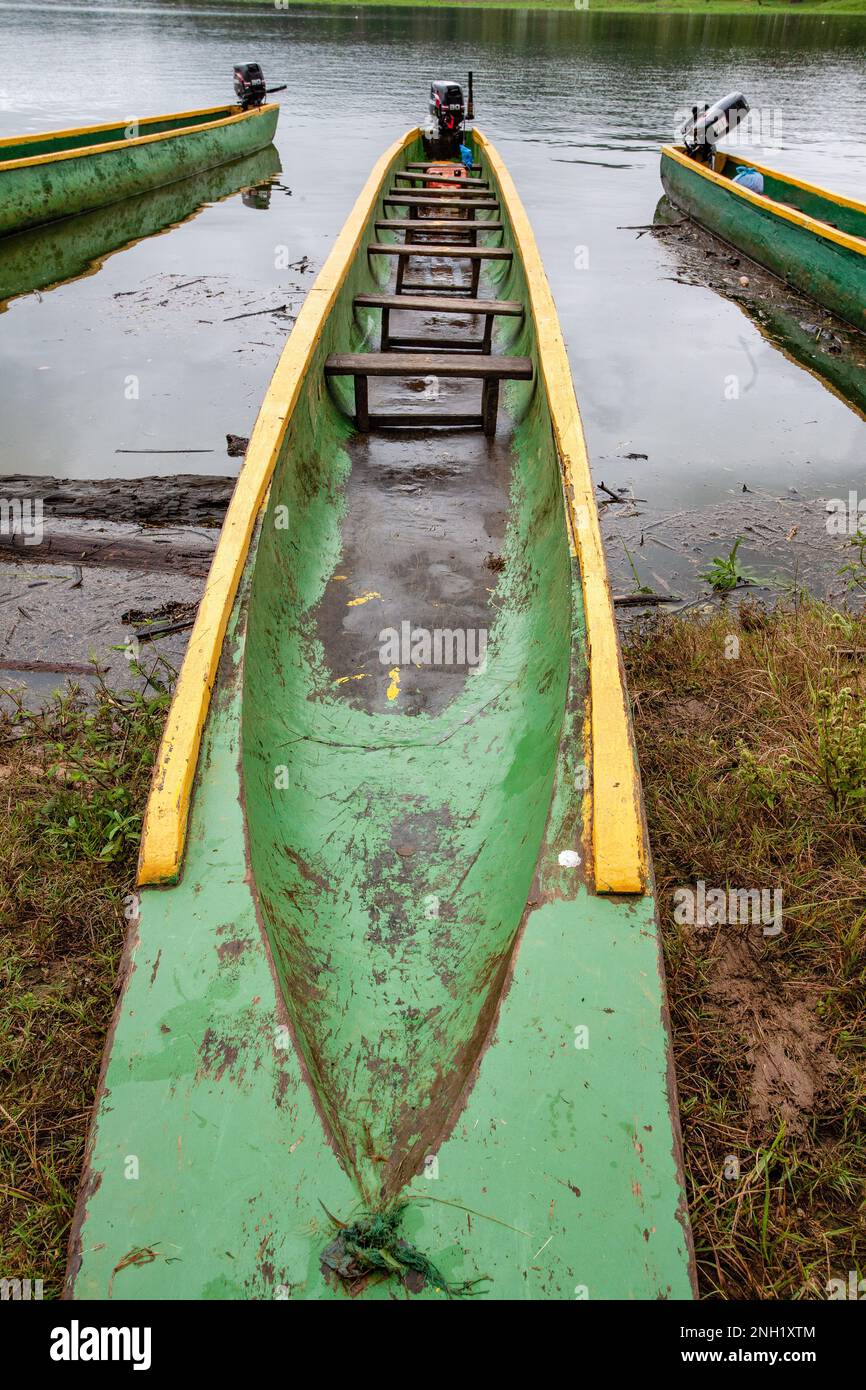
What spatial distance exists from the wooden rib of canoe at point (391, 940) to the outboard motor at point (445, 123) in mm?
8992

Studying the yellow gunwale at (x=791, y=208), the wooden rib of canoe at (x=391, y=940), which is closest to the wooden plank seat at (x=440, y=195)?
the yellow gunwale at (x=791, y=208)

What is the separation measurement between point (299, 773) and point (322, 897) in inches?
18.1

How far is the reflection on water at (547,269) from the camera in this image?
20.5 feet

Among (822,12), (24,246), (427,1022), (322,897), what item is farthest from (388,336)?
(822,12)

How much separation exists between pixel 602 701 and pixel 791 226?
928 centimetres

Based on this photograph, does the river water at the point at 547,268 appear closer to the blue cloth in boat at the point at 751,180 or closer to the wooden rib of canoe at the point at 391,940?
the blue cloth in boat at the point at 751,180

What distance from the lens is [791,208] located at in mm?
10164

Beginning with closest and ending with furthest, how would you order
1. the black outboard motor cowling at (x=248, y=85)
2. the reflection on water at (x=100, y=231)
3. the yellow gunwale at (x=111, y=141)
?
the reflection on water at (x=100, y=231) < the yellow gunwale at (x=111, y=141) < the black outboard motor cowling at (x=248, y=85)

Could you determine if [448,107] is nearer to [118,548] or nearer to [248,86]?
[248,86]

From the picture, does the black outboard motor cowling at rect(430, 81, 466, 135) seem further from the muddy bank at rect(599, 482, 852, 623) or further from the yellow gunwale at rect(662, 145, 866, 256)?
the muddy bank at rect(599, 482, 852, 623)

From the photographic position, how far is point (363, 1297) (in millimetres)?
1250

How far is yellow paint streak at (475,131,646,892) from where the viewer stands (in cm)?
173

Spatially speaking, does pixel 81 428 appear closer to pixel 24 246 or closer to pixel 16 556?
pixel 16 556

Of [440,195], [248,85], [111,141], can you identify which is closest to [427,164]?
[440,195]
